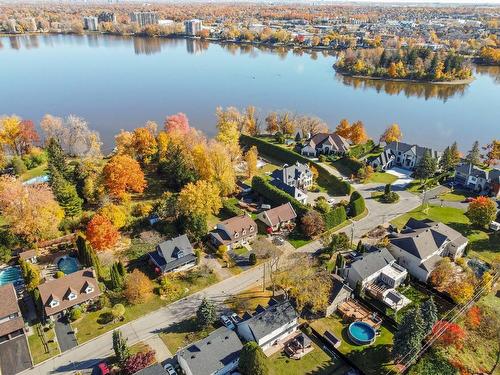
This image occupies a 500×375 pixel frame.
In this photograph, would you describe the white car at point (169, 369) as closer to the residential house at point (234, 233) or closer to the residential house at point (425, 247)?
the residential house at point (234, 233)

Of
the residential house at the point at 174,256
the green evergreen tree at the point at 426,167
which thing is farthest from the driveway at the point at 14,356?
the green evergreen tree at the point at 426,167

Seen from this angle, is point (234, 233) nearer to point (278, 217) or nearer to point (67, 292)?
point (278, 217)

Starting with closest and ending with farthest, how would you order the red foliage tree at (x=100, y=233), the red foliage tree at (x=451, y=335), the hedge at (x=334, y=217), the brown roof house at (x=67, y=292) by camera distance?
the red foliage tree at (x=451, y=335) → the brown roof house at (x=67, y=292) → the red foliage tree at (x=100, y=233) → the hedge at (x=334, y=217)

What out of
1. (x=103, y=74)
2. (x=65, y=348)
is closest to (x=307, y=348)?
(x=65, y=348)

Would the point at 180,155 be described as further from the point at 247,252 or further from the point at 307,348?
the point at 307,348

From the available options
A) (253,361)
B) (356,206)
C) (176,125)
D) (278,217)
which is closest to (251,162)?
(278,217)

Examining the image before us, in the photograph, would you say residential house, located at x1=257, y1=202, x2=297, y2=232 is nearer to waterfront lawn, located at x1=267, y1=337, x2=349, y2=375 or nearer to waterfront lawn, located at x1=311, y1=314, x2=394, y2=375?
waterfront lawn, located at x1=311, y1=314, x2=394, y2=375

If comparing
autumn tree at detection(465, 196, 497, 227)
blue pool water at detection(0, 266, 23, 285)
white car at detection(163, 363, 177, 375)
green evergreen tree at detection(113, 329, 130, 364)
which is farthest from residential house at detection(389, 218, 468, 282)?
blue pool water at detection(0, 266, 23, 285)
